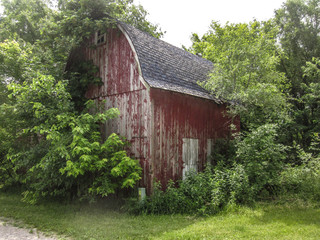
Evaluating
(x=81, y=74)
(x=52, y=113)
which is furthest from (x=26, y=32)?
(x=52, y=113)

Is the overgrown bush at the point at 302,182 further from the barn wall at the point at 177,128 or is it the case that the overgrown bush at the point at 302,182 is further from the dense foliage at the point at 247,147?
the barn wall at the point at 177,128

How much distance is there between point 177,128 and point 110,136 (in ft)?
9.28

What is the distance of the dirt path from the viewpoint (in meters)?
6.26

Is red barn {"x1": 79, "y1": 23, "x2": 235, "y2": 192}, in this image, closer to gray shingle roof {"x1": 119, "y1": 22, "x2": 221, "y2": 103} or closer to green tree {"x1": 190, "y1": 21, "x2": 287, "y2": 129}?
gray shingle roof {"x1": 119, "y1": 22, "x2": 221, "y2": 103}

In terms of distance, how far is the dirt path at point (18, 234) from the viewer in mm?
6262

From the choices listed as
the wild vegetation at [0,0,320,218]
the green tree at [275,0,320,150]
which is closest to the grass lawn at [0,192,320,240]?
the wild vegetation at [0,0,320,218]

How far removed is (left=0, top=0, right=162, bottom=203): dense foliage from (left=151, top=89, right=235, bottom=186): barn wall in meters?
1.09

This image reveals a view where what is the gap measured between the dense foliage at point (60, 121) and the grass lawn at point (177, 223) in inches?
33.0

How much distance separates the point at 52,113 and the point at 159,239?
17.9ft

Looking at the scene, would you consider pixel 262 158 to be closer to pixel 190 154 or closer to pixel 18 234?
pixel 190 154

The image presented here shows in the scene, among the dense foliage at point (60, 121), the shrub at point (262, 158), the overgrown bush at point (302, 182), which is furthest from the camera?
the shrub at point (262, 158)

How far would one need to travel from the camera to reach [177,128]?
395 inches

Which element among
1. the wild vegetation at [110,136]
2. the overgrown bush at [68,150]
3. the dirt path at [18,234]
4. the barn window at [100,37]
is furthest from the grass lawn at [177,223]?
the barn window at [100,37]

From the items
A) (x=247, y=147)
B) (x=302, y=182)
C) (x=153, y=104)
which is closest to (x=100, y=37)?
(x=153, y=104)
